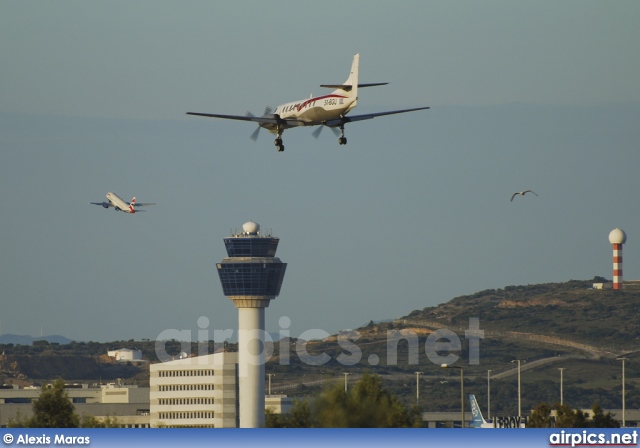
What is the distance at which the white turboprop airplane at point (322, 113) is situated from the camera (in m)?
117

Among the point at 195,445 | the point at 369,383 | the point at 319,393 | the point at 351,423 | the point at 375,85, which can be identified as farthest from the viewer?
the point at 375,85

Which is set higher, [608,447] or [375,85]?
[375,85]

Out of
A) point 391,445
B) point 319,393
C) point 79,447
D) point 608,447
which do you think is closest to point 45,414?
point 319,393

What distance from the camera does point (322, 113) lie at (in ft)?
388

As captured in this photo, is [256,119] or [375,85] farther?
[256,119]

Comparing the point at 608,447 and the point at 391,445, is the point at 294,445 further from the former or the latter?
the point at 608,447

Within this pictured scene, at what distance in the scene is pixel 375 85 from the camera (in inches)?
4446

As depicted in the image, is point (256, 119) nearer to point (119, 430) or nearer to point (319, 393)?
point (319, 393)

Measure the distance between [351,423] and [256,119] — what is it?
48379 millimetres

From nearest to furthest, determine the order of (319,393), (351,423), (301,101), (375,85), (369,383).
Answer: (351,423) → (319,393) → (369,383) → (375,85) → (301,101)

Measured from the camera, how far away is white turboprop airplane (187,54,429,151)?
11725 centimetres

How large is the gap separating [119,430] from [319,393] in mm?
29521

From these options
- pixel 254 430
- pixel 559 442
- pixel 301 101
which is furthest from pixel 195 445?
pixel 301 101

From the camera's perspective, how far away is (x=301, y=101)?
412 feet
